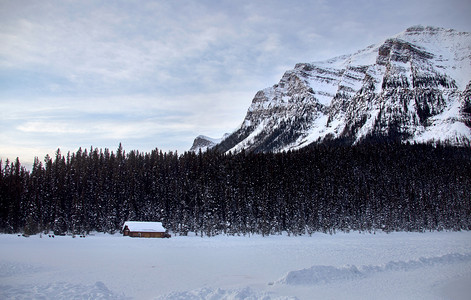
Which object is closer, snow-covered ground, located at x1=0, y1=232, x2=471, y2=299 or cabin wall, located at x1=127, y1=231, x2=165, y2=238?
snow-covered ground, located at x1=0, y1=232, x2=471, y2=299

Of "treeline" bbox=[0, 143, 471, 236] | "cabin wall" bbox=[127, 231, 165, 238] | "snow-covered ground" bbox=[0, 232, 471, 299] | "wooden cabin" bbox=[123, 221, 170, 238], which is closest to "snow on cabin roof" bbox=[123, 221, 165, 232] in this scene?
"wooden cabin" bbox=[123, 221, 170, 238]

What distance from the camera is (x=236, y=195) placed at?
3698 inches

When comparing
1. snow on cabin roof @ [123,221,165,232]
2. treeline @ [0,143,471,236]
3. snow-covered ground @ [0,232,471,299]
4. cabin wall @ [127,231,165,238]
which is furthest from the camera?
treeline @ [0,143,471,236]

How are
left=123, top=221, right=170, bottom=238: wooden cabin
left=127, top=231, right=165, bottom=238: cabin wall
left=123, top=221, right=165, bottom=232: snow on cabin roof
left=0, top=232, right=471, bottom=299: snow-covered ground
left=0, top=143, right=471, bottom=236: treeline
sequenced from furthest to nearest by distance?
1. left=0, top=143, right=471, bottom=236: treeline
2. left=123, top=221, right=165, bottom=232: snow on cabin roof
3. left=123, top=221, right=170, bottom=238: wooden cabin
4. left=127, top=231, right=165, bottom=238: cabin wall
5. left=0, top=232, right=471, bottom=299: snow-covered ground

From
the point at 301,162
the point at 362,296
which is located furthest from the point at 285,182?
the point at 362,296

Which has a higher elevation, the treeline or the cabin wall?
the treeline

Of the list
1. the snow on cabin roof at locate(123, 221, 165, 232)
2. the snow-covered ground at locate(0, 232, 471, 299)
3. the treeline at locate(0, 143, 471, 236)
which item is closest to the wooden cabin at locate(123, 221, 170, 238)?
the snow on cabin roof at locate(123, 221, 165, 232)

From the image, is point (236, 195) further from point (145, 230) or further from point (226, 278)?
point (226, 278)

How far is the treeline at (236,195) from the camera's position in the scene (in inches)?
3578

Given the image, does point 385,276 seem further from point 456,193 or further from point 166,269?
point 456,193

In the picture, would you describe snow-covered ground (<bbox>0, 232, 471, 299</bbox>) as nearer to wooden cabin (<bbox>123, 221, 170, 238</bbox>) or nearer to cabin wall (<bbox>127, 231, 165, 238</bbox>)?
cabin wall (<bbox>127, 231, 165, 238</bbox>)

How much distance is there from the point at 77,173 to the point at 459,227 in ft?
388

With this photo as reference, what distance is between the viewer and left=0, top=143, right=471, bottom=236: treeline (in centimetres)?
9088

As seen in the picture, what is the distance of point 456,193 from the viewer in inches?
4505
